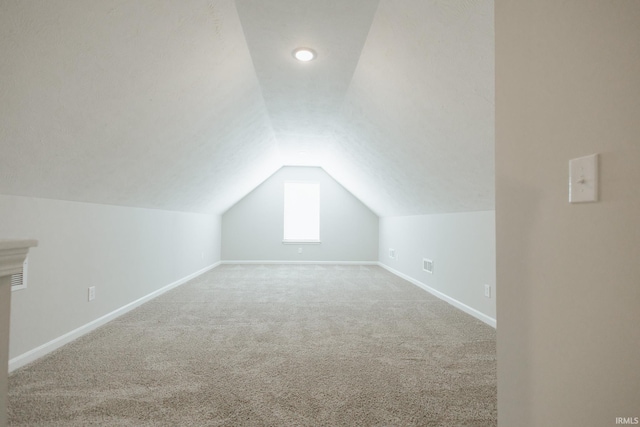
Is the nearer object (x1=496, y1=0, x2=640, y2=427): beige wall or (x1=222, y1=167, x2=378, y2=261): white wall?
(x1=496, y1=0, x2=640, y2=427): beige wall

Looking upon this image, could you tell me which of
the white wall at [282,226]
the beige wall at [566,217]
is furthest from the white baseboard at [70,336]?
the white wall at [282,226]

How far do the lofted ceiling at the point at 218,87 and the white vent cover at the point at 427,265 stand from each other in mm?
957

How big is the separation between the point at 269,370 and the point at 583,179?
202cm

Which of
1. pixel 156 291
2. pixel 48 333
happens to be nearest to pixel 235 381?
pixel 48 333

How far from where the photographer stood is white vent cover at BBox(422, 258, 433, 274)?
4.60 metres

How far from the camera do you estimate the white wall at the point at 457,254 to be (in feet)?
10.4

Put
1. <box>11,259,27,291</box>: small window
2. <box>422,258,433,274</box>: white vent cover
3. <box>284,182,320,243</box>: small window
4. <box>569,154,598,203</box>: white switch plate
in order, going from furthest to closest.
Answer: <box>284,182,320,243</box>: small window → <box>422,258,433,274</box>: white vent cover → <box>11,259,27,291</box>: small window → <box>569,154,598,203</box>: white switch plate

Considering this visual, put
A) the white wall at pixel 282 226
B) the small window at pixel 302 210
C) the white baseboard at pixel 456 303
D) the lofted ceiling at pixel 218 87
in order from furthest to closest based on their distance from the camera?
the small window at pixel 302 210, the white wall at pixel 282 226, the white baseboard at pixel 456 303, the lofted ceiling at pixel 218 87

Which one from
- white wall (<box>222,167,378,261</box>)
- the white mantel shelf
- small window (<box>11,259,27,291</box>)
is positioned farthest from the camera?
white wall (<box>222,167,378,261</box>)

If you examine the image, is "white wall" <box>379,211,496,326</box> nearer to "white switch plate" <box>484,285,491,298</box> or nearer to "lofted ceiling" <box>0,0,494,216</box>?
"white switch plate" <box>484,285,491,298</box>

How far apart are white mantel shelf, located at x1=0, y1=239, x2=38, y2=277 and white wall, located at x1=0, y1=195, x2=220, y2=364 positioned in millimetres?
1997

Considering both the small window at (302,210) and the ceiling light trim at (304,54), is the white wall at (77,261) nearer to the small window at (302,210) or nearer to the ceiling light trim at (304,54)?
the ceiling light trim at (304,54)

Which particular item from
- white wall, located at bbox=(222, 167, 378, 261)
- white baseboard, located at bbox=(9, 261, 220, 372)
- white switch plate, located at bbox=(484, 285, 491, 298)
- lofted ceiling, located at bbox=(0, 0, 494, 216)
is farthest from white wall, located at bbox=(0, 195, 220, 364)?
white switch plate, located at bbox=(484, 285, 491, 298)

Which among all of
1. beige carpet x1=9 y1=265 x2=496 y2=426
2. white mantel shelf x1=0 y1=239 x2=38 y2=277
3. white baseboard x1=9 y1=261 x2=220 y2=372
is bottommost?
beige carpet x1=9 y1=265 x2=496 y2=426
